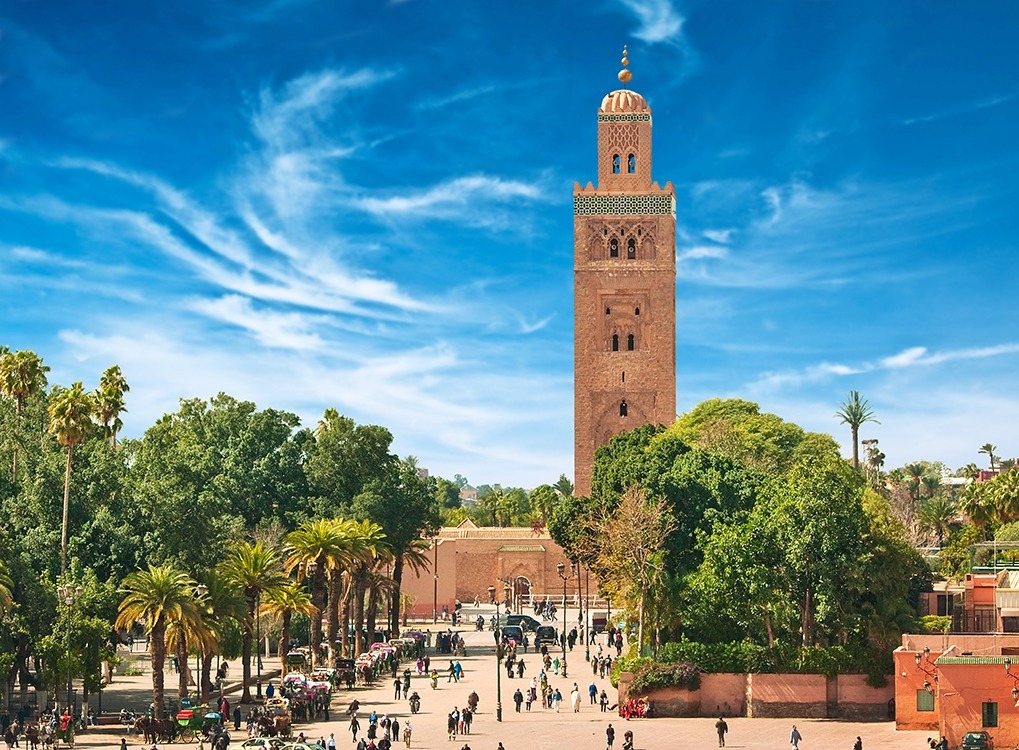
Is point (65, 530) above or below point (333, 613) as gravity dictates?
above

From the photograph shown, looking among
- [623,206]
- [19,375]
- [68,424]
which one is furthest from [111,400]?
[623,206]

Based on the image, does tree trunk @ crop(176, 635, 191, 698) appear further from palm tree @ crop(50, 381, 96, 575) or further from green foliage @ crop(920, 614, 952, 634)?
green foliage @ crop(920, 614, 952, 634)

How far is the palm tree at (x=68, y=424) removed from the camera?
49.1 meters

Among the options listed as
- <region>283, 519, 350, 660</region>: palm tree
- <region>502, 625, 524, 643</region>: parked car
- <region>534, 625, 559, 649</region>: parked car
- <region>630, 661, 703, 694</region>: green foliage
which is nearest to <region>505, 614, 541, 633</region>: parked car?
<region>502, 625, 524, 643</region>: parked car

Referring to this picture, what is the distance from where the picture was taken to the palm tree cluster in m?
44.9

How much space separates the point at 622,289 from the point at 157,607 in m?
55.8

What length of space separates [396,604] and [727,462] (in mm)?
24951

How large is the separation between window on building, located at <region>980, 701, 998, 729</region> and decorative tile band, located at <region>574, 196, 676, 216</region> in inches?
2198

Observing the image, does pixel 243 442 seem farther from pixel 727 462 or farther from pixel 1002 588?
pixel 1002 588

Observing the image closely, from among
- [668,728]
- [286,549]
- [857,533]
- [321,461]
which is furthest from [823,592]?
[321,461]

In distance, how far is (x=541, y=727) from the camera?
153 feet

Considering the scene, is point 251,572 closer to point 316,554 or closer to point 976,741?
point 316,554

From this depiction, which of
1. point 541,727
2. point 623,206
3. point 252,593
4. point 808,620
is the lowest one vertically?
point 541,727

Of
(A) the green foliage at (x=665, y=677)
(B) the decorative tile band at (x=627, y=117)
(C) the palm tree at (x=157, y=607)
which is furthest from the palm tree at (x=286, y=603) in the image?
(B) the decorative tile band at (x=627, y=117)
